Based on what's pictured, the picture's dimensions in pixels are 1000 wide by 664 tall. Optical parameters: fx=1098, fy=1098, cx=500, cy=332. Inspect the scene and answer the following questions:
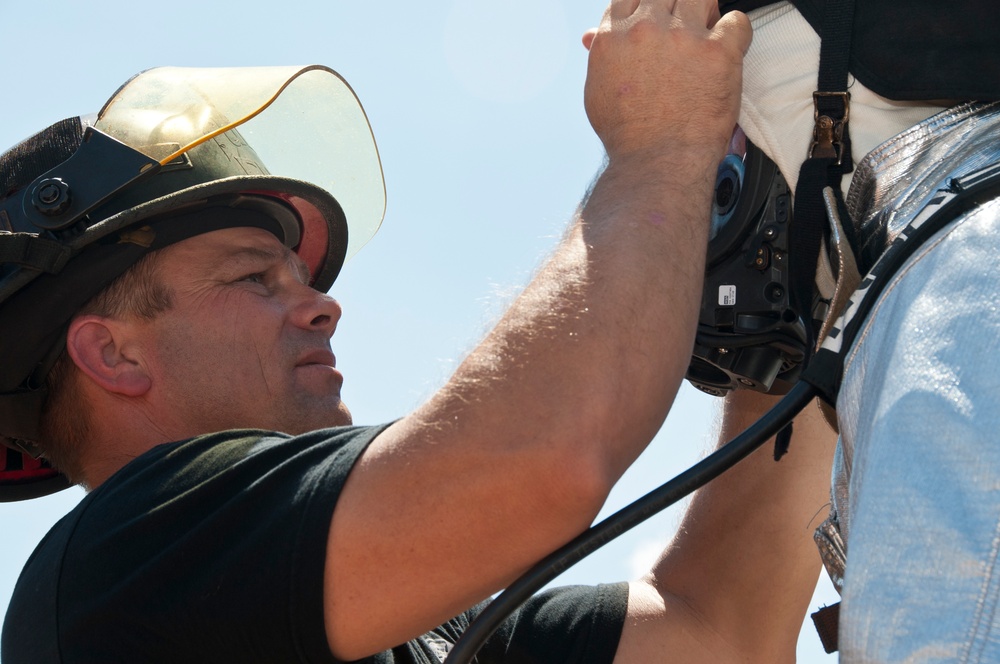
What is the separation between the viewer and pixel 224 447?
197 centimetres

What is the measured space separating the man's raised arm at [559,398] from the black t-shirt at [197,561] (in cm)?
6

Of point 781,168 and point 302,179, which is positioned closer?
point 781,168

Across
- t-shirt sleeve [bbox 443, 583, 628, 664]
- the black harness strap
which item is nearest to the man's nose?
t-shirt sleeve [bbox 443, 583, 628, 664]

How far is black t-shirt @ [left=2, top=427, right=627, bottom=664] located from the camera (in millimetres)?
1708

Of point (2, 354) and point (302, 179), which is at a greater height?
point (302, 179)

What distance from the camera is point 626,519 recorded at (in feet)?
5.22

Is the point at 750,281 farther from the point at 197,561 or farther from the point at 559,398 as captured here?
the point at 197,561

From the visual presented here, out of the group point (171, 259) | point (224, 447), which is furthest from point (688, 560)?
point (171, 259)

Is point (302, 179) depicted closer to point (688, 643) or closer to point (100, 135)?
point (100, 135)

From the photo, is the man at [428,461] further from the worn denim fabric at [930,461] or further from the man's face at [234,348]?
the worn denim fabric at [930,461]

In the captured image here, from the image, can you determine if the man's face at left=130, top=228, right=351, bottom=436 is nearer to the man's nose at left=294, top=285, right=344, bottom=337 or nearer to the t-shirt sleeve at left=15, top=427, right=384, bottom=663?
the man's nose at left=294, top=285, right=344, bottom=337

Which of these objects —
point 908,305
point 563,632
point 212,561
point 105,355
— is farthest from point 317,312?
point 908,305

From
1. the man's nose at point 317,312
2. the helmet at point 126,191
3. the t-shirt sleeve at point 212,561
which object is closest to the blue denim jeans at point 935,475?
the t-shirt sleeve at point 212,561

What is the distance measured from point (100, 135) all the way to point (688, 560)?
5.66 ft
